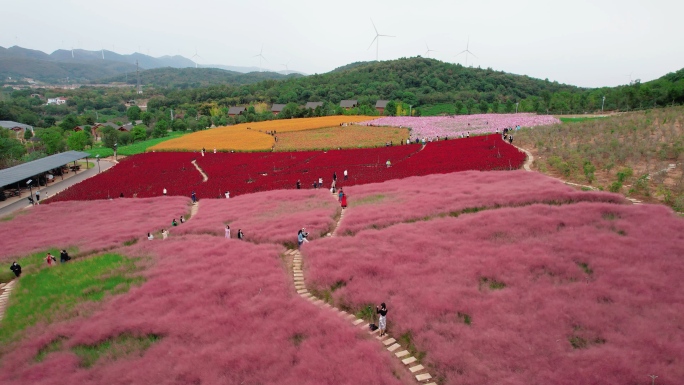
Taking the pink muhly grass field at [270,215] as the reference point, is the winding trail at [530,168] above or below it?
above

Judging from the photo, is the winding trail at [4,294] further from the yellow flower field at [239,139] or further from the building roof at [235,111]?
the building roof at [235,111]

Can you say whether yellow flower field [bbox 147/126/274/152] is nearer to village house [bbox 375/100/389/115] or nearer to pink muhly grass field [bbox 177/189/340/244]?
pink muhly grass field [bbox 177/189/340/244]

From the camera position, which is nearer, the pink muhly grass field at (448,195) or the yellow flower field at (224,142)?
the pink muhly grass field at (448,195)

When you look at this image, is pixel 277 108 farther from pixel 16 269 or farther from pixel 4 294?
pixel 4 294

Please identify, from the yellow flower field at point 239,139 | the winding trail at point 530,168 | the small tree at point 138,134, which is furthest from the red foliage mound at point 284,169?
the small tree at point 138,134

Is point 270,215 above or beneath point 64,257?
above

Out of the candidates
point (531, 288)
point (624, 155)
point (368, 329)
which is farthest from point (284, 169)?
point (531, 288)
